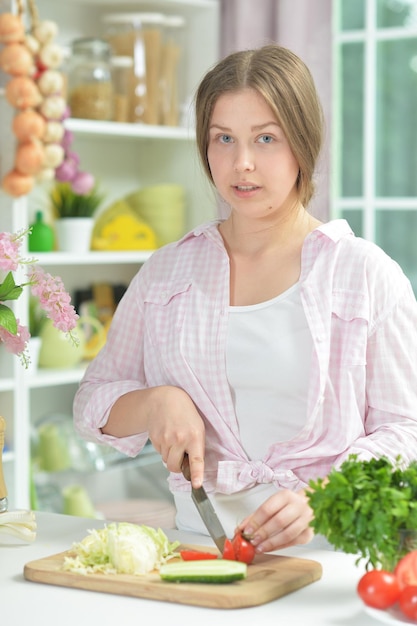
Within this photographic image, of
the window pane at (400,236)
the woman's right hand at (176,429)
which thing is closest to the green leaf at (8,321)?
the woman's right hand at (176,429)

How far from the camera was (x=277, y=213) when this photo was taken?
71.5 inches

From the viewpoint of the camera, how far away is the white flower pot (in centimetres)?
336

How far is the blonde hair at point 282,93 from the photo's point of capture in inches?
67.7

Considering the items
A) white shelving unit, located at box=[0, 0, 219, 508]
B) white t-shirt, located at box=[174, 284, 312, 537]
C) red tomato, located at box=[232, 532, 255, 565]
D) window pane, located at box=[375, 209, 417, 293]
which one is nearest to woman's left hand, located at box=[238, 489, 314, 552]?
red tomato, located at box=[232, 532, 255, 565]

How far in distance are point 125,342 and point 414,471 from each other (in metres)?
0.76

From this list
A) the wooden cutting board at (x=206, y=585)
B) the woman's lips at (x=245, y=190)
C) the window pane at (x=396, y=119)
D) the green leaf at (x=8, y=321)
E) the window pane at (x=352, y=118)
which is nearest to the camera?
the wooden cutting board at (x=206, y=585)

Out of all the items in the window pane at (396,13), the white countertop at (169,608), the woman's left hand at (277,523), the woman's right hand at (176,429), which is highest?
the window pane at (396,13)

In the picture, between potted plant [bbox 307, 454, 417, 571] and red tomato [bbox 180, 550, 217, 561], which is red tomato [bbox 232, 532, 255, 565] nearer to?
red tomato [bbox 180, 550, 217, 561]

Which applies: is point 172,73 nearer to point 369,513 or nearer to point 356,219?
point 356,219

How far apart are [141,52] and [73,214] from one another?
596 mm

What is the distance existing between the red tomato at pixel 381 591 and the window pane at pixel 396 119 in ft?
8.03

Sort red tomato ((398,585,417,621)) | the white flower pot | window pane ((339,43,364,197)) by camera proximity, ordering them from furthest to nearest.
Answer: window pane ((339,43,364,197))
the white flower pot
red tomato ((398,585,417,621))

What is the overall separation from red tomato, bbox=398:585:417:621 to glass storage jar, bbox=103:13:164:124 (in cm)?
258

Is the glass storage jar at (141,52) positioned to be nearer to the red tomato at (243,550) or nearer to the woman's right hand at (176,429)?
the woman's right hand at (176,429)
